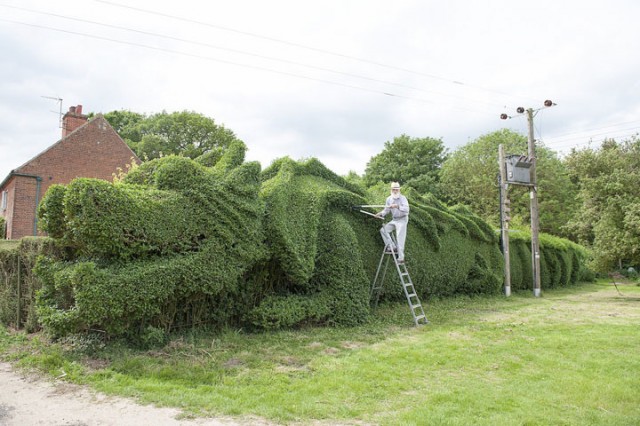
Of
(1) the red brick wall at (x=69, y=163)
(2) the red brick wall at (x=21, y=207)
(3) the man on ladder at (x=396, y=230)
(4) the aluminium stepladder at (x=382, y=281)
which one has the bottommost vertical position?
(4) the aluminium stepladder at (x=382, y=281)

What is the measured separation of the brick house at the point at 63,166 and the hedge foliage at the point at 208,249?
16.8 metres

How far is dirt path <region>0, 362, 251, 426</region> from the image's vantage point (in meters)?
4.26

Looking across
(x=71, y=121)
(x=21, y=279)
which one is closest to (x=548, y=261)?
(x=21, y=279)

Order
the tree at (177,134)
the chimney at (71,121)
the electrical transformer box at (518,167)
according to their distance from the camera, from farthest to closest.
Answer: the tree at (177,134)
the chimney at (71,121)
the electrical transformer box at (518,167)

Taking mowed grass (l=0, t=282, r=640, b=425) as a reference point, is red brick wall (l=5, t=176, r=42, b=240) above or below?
above

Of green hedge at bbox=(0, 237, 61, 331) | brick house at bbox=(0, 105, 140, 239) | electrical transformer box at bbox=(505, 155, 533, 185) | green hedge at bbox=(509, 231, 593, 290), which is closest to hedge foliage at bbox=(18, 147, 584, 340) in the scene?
green hedge at bbox=(0, 237, 61, 331)

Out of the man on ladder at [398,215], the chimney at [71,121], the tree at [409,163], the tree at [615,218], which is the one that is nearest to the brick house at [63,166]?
the chimney at [71,121]

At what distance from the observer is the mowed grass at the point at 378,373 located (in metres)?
4.57

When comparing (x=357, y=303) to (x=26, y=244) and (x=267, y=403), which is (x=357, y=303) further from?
(x=26, y=244)

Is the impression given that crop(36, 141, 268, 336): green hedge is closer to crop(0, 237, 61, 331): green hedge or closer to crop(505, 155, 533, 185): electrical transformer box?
crop(0, 237, 61, 331): green hedge

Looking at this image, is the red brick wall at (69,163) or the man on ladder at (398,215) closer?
the man on ladder at (398,215)

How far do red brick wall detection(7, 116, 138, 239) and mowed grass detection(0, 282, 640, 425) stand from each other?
16.9m

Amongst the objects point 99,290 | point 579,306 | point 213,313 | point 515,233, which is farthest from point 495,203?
point 99,290

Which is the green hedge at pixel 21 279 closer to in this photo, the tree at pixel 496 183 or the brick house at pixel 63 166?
the brick house at pixel 63 166
